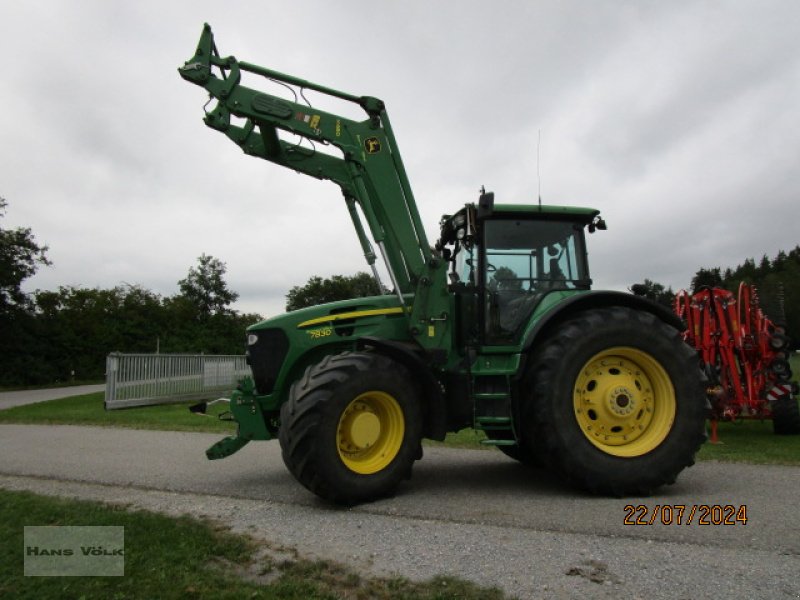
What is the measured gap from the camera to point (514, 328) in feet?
18.5

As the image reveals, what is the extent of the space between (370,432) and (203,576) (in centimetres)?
198

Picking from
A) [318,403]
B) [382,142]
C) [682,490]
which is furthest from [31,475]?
[682,490]

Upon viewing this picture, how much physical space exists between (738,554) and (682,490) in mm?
1744

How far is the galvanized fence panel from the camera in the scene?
53.4 feet

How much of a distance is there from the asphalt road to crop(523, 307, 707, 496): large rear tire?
265 millimetres

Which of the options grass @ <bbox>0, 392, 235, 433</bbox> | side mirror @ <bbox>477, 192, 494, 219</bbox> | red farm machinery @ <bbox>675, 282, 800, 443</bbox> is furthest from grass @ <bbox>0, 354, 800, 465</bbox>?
side mirror @ <bbox>477, 192, 494, 219</bbox>

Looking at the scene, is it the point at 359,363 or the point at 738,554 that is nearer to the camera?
the point at 738,554

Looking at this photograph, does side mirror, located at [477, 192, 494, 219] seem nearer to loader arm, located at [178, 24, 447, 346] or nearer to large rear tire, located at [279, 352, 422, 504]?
loader arm, located at [178, 24, 447, 346]

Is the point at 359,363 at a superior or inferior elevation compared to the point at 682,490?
→ superior

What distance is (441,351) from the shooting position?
547 centimetres

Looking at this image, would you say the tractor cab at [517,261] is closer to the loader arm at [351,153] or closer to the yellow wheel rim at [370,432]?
the loader arm at [351,153]

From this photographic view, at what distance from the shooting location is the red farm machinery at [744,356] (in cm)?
912

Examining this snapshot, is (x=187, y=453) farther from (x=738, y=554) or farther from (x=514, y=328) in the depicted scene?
(x=738, y=554)
